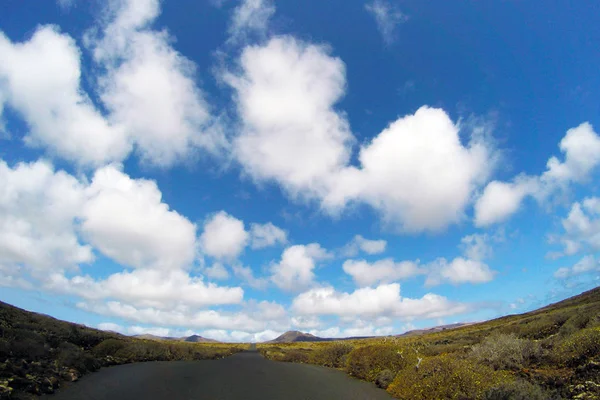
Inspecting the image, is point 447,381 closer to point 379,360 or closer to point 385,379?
point 385,379

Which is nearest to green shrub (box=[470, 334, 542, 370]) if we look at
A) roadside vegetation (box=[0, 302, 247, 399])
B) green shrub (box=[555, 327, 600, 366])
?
green shrub (box=[555, 327, 600, 366])

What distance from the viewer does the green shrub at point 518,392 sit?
591 inches

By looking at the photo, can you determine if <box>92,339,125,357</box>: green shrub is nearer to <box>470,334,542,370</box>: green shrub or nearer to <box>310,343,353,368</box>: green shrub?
<box>310,343,353,368</box>: green shrub

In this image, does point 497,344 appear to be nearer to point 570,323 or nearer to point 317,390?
point 570,323

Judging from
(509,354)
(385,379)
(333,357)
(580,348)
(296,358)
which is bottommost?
(296,358)

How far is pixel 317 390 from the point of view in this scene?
89.3 feet

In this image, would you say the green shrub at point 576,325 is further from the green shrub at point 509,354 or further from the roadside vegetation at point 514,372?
the green shrub at point 509,354

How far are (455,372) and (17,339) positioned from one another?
32853 mm

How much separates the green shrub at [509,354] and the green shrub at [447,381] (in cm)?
325

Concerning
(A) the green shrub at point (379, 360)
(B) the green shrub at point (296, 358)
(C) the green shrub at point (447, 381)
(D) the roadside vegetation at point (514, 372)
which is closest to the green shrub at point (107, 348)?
(A) the green shrub at point (379, 360)

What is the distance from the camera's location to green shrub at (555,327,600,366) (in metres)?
18.6

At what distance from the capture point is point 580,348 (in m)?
19.2

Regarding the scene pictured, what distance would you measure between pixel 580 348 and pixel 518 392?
7428 millimetres

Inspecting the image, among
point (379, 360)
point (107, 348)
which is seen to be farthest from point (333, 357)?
point (107, 348)
